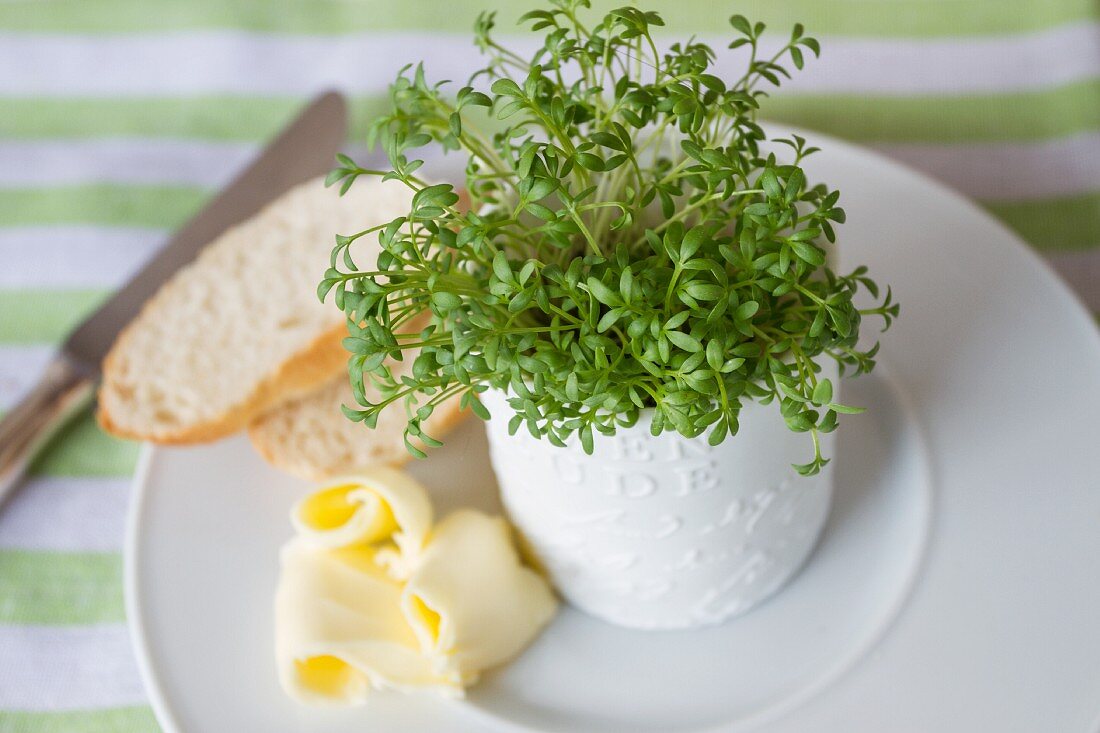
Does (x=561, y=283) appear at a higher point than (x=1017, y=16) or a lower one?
lower

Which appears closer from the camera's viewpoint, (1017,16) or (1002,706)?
(1002,706)

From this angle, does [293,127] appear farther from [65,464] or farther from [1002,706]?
[1002,706]

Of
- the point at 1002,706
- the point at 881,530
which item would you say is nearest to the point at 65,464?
the point at 881,530

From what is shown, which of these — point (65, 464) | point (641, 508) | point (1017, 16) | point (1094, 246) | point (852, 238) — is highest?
point (1017, 16)

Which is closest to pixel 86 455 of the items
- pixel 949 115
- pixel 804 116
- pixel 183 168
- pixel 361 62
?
pixel 183 168

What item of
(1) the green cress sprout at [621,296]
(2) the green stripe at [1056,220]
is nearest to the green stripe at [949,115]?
(2) the green stripe at [1056,220]

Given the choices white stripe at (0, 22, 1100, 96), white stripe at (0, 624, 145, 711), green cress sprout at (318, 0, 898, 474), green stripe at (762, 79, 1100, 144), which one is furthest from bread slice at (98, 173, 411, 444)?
green stripe at (762, 79, 1100, 144)
